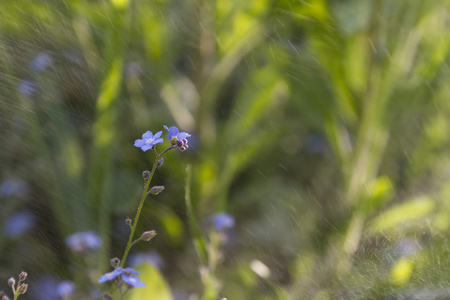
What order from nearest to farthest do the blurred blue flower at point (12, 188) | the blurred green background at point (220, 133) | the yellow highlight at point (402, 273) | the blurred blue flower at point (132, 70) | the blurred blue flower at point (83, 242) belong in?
1. the yellow highlight at point (402, 273)
2. the blurred blue flower at point (83, 242)
3. the blurred green background at point (220, 133)
4. the blurred blue flower at point (12, 188)
5. the blurred blue flower at point (132, 70)

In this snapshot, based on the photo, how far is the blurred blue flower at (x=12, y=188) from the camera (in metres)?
1.40

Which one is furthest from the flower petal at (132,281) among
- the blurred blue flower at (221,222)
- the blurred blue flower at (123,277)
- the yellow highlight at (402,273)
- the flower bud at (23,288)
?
the blurred blue flower at (221,222)

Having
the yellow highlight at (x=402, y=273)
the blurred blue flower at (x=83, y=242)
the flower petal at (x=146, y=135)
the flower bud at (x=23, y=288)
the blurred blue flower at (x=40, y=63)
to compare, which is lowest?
the yellow highlight at (x=402, y=273)

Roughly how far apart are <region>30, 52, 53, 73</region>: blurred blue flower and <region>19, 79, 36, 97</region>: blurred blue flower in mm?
33

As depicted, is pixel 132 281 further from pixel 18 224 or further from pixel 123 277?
pixel 18 224

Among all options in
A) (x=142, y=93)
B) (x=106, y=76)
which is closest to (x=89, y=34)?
(x=142, y=93)

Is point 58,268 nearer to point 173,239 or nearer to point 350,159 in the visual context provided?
point 173,239

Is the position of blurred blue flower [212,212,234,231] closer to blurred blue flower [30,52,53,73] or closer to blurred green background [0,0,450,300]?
blurred green background [0,0,450,300]

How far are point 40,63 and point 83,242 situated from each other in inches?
15.9

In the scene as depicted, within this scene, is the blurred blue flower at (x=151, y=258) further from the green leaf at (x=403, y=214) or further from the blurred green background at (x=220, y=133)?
the green leaf at (x=403, y=214)

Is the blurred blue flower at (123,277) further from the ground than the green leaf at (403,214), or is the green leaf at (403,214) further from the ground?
the blurred blue flower at (123,277)

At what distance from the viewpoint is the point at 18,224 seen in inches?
53.3

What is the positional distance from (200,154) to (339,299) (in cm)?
70

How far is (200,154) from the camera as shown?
60.6 inches
